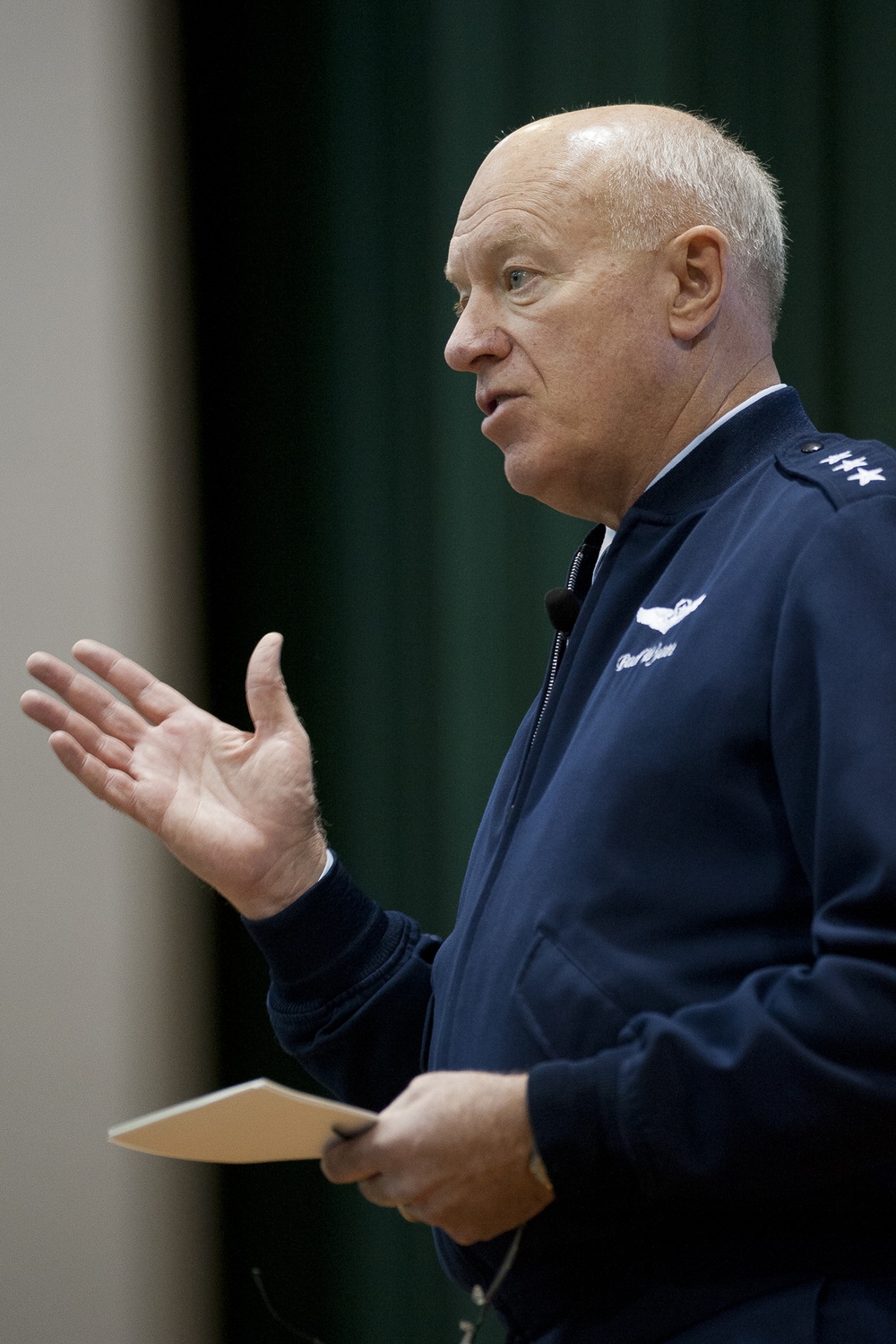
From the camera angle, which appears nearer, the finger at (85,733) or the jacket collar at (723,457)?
the jacket collar at (723,457)

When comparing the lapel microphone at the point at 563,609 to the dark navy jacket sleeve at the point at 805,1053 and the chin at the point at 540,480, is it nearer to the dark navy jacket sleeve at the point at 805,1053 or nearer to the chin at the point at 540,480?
the chin at the point at 540,480

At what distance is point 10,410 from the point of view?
6.40 ft

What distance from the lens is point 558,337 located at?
48.7 inches

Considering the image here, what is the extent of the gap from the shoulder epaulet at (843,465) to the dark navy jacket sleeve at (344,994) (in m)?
0.58

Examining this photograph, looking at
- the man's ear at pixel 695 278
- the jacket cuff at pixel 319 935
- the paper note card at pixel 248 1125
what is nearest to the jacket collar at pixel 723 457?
the man's ear at pixel 695 278

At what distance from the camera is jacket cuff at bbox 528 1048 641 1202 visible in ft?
2.77

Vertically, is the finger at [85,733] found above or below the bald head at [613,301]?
below

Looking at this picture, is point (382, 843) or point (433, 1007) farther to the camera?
point (382, 843)

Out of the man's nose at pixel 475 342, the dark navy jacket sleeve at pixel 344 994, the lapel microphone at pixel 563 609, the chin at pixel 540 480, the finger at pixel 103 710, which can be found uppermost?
the man's nose at pixel 475 342

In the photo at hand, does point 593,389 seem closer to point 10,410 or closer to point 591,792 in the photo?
point 591,792

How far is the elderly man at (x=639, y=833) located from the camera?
2.75 ft

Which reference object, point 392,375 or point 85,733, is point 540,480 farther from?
point 392,375

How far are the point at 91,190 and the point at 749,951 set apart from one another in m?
1.60

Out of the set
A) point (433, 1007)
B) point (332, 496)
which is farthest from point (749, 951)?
point (332, 496)
